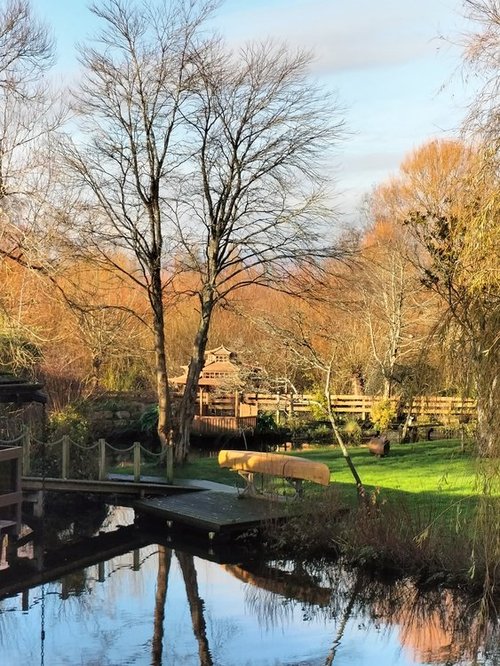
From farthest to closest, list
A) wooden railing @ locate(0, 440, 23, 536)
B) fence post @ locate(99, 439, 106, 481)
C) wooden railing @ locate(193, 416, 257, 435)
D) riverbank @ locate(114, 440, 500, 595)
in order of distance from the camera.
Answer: wooden railing @ locate(193, 416, 257, 435), fence post @ locate(99, 439, 106, 481), wooden railing @ locate(0, 440, 23, 536), riverbank @ locate(114, 440, 500, 595)

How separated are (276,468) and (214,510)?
4.13 ft

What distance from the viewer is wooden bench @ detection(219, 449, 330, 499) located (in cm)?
1262

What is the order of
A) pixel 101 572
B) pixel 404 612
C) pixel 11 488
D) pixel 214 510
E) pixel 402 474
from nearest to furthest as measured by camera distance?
pixel 404 612 < pixel 101 572 < pixel 214 510 < pixel 11 488 < pixel 402 474

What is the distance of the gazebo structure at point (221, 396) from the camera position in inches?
1051

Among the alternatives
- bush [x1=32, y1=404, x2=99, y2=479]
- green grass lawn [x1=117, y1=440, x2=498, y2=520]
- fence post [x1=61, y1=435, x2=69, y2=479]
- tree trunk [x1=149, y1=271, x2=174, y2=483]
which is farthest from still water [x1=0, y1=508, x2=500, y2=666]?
tree trunk [x1=149, y1=271, x2=174, y2=483]

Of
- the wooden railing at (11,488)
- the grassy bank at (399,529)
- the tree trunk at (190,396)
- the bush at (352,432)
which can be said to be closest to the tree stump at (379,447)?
the grassy bank at (399,529)

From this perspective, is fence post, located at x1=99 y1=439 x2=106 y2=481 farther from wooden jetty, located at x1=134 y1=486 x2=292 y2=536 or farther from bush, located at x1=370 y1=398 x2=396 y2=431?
bush, located at x1=370 y1=398 x2=396 y2=431

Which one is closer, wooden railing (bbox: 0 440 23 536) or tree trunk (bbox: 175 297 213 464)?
wooden railing (bbox: 0 440 23 536)

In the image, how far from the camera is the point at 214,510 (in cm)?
1351

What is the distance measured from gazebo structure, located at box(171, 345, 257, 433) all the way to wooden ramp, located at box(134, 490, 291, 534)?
37.4 feet

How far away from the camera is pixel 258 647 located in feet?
28.6

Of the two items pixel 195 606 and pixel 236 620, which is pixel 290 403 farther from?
pixel 236 620

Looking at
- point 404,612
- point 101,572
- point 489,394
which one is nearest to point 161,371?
point 101,572

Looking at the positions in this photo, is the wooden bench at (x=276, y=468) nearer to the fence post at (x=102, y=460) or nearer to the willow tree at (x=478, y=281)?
the fence post at (x=102, y=460)
